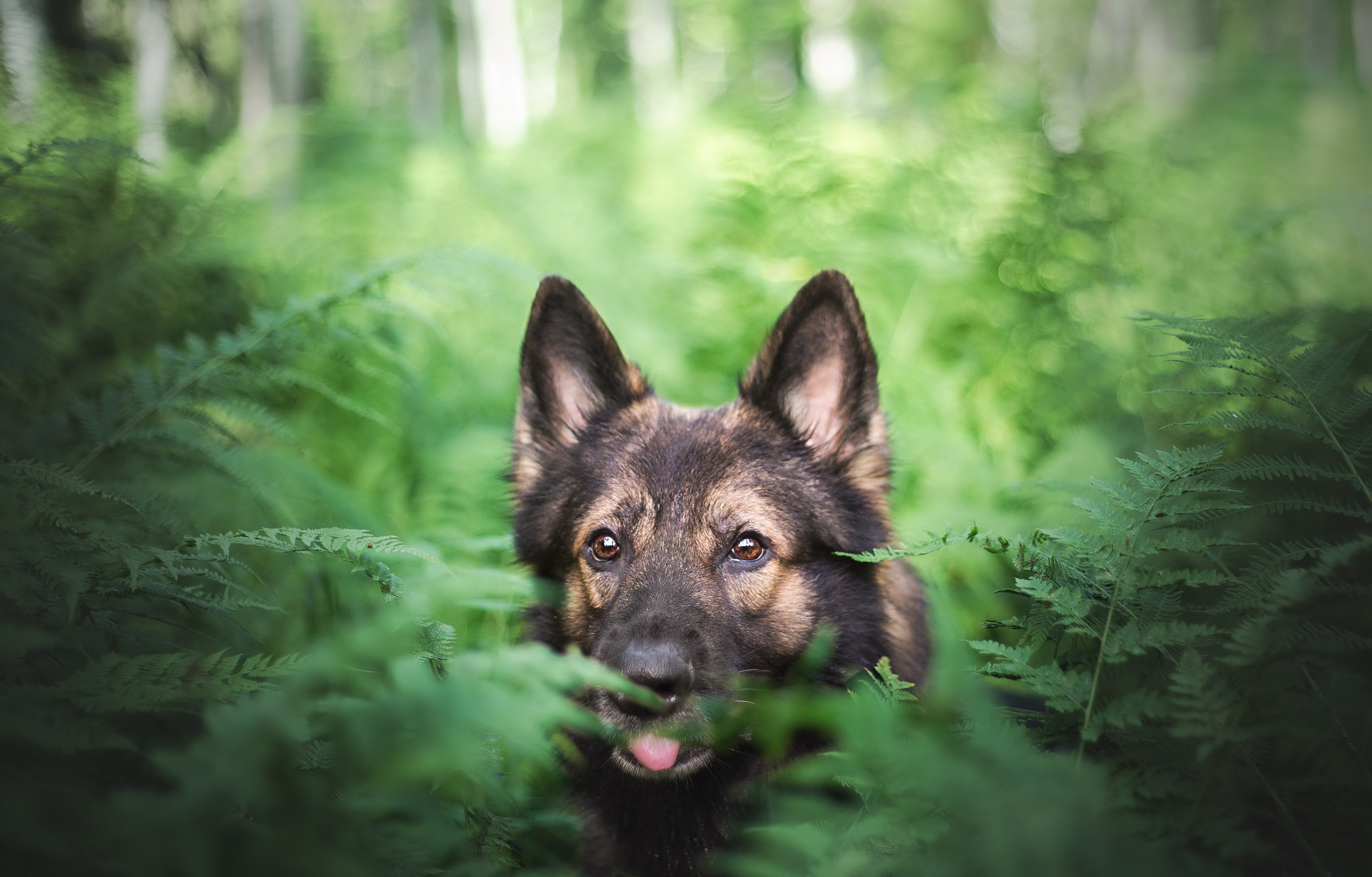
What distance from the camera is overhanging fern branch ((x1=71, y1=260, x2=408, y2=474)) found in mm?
2736

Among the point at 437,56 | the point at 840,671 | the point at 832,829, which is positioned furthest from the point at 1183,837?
the point at 437,56

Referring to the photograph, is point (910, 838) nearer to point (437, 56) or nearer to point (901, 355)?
point (901, 355)

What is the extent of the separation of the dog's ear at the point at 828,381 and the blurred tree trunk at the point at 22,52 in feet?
13.7

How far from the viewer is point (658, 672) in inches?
85.1

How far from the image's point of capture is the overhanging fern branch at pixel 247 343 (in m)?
2.74

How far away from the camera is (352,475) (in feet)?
15.8

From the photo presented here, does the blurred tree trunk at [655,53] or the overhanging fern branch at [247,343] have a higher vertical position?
the blurred tree trunk at [655,53]

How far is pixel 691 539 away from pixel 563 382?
1070 millimetres

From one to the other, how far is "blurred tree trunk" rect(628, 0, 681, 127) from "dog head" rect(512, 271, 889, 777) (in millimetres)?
17521

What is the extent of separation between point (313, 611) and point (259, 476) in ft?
2.12

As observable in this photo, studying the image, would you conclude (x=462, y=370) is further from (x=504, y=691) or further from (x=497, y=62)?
(x=497, y=62)

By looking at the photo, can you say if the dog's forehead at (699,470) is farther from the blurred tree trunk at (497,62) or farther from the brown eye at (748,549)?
the blurred tree trunk at (497,62)

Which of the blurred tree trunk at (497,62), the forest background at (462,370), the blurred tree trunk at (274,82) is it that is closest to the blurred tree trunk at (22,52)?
the forest background at (462,370)

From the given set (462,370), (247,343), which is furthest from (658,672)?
(462,370)
